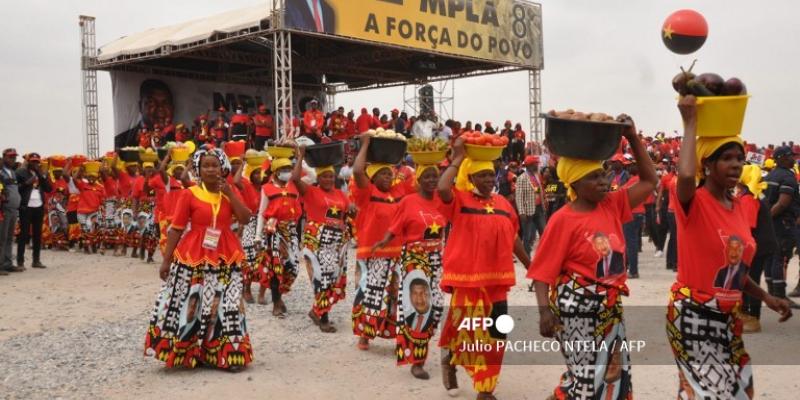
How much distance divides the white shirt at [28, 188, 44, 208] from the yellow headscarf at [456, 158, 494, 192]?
11.6 meters

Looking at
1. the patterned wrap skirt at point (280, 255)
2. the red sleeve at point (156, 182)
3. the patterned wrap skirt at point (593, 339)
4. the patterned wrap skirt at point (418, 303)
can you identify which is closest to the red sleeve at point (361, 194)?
the patterned wrap skirt at point (418, 303)

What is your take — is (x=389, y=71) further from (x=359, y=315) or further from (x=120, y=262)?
(x=359, y=315)

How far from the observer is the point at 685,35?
3875 mm

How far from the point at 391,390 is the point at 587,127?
10.1 ft

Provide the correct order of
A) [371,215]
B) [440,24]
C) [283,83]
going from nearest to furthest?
[371,215] → [283,83] → [440,24]

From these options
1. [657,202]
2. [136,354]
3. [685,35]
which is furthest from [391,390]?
[657,202]

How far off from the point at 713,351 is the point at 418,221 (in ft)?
10.1

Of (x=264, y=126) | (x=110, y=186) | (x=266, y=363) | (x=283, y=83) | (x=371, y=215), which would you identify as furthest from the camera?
(x=264, y=126)

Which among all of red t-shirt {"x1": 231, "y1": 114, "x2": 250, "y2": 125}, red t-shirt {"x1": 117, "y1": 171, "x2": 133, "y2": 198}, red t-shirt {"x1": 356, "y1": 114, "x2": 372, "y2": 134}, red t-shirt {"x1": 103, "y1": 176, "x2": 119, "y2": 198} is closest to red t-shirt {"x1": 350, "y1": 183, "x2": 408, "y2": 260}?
red t-shirt {"x1": 117, "y1": 171, "x2": 133, "y2": 198}

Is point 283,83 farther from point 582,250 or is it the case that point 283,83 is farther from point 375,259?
point 582,250

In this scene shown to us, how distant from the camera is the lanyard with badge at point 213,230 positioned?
6.45 metres

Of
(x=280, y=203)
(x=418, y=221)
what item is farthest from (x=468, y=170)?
(x=280, y=203)

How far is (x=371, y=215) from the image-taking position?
7605 mm

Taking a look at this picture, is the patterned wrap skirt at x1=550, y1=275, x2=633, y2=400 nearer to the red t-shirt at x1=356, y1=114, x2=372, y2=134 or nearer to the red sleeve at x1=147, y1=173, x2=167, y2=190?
the red sleeve at x1=147, y1=173, x2=167, y2=190
